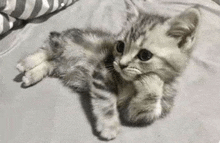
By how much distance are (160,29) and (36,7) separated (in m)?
0.83

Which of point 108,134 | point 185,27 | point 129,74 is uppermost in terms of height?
point 185,27

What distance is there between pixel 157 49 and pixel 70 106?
1.59ft

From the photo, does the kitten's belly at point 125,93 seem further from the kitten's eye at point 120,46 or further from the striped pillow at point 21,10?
the striped pillow at point 21,10

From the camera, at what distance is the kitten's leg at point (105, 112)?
0.95 metres

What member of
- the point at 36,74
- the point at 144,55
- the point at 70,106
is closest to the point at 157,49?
the point at 144,55

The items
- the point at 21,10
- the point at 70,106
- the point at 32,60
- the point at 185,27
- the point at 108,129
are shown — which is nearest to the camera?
the point at 185,27

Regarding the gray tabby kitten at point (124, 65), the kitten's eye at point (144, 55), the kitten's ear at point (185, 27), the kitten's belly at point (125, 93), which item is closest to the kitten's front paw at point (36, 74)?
the gray tabby kitten at point (124, 65)

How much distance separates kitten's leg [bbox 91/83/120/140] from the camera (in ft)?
3.12

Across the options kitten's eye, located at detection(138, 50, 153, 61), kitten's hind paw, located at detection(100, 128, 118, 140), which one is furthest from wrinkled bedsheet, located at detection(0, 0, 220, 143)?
kitten's eye, located at detection(138, 50, 153, 61)

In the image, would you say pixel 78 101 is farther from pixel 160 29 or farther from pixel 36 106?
pixel 160 29

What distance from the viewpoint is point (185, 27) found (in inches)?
33.2

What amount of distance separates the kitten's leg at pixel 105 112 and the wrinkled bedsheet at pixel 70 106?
1.7 inches

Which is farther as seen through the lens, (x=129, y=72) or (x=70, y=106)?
(x=70, y=106)

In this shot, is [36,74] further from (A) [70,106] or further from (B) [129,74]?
(B) [129,74]
